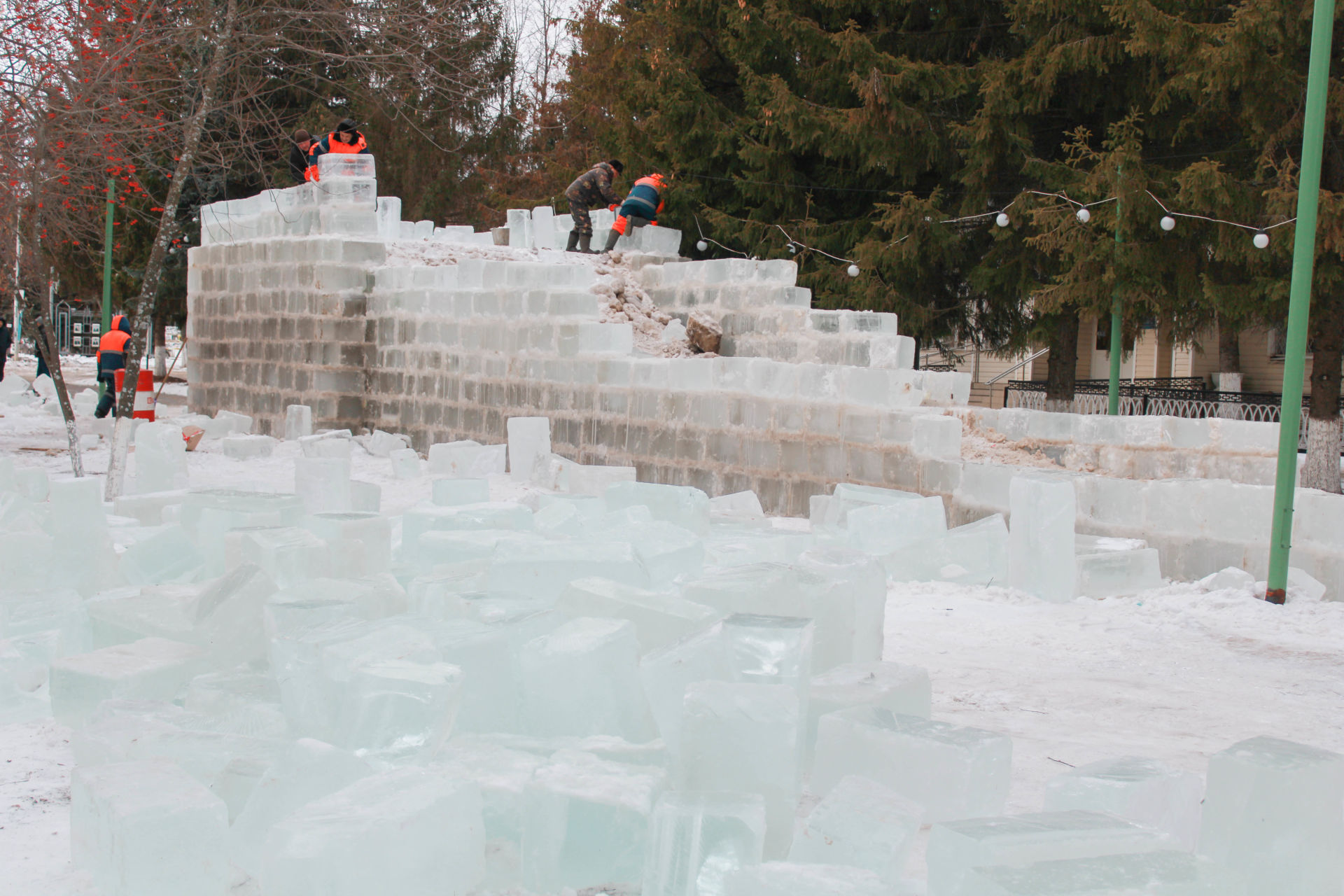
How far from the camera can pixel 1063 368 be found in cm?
1553

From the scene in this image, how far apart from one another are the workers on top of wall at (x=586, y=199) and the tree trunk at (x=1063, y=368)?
251 inches

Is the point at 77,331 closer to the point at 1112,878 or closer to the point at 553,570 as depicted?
the point at 553,570

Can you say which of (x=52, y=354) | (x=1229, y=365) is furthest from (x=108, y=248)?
(x=1229, y=365)

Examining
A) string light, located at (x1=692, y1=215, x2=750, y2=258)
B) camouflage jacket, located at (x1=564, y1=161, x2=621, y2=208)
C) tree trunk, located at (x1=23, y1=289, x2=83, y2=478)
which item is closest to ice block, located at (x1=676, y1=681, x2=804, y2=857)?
tree trunk, located at (x1=23, y1=289, x2=83, y2=478)

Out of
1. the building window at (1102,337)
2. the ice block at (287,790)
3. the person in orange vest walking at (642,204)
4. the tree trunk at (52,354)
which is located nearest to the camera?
the ice block at (287,790)

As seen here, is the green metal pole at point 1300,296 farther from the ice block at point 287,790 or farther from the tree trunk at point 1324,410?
the tree trunk at point 1324,410

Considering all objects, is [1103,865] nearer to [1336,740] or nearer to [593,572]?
[1336,740]

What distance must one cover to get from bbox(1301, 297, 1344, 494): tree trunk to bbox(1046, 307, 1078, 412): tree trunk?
322 cm

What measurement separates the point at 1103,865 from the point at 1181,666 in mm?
2668

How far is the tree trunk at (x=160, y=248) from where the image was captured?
23.9ft

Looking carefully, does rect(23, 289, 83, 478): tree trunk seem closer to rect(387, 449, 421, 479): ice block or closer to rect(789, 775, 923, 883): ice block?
rect(387, 449, 421, 479): ice block

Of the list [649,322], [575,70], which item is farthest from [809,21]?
[575,70]

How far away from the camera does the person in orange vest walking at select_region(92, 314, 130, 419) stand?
43.2 ft

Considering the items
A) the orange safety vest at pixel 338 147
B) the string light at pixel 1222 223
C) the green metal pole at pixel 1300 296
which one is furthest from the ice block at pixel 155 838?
the string light at pixel 1222 223
